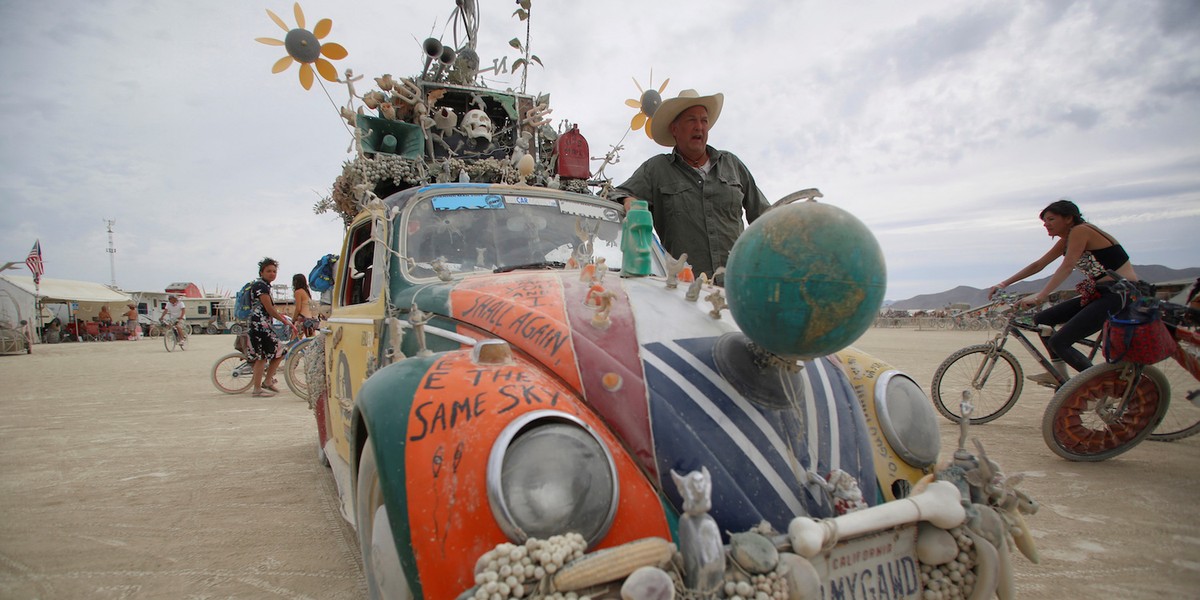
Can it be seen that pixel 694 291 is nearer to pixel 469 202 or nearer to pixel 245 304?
pixel 469 202

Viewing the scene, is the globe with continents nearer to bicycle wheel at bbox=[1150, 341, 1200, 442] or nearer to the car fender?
the car fender

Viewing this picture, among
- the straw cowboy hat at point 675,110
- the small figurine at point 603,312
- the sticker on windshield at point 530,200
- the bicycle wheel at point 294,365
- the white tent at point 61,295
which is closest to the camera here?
the small figurine at point 603,312

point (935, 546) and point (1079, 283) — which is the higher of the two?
point (1079, 283)

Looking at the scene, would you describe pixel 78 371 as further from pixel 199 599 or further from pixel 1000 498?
pixel 1000 498

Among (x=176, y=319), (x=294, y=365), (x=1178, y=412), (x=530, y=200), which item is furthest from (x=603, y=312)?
(x=176, y=319)

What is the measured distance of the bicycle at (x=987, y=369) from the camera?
5.09 meters

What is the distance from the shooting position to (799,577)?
4.30 feet

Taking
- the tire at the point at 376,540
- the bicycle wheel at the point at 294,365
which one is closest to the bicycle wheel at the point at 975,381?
the tire at the point at 376,540

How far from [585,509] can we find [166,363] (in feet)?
53.8

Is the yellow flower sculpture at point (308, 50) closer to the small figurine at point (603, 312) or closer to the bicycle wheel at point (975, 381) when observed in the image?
the small figurine at point (603, 312)

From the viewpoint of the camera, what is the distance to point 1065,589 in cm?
238

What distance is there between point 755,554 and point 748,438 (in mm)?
454

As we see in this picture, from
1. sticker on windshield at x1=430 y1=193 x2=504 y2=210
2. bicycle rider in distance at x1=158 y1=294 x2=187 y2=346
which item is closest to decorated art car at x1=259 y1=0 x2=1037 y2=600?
sticker on windshield at x1=430 y1=193 x2=504 y2=210

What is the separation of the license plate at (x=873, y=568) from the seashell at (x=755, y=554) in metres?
0.15
